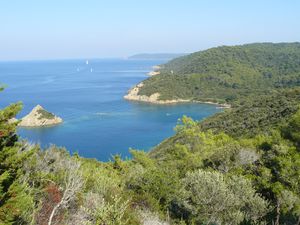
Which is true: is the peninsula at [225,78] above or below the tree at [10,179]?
below

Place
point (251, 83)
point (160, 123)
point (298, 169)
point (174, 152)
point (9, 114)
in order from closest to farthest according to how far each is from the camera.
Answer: point (9, 114)
point (298, 169)
point (174, 152)
point (160, 123)
point (251, 83)

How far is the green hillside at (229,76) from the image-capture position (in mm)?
129750

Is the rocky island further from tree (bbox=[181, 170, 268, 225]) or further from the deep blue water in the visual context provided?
tree (bbox=[181, 170, 268, 225])

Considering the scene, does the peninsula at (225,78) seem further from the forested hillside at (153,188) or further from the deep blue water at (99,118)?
the forested hillside at (153,188)

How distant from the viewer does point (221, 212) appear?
14.8m

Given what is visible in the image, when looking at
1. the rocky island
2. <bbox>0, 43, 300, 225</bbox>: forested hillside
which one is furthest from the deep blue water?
<bbox>0, 43, 300, 225</bbox>: forested hillside

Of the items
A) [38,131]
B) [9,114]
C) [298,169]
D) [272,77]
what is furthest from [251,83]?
[9,114]

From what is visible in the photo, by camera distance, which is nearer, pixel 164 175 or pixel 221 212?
pixel 221 212

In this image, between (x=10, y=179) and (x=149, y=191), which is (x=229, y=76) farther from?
(x=10, y=179)

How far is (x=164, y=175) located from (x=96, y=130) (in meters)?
65.6

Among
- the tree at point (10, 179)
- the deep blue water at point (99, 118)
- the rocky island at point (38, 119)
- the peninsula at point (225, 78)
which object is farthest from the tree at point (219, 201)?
the peninsula at point (225, 78)

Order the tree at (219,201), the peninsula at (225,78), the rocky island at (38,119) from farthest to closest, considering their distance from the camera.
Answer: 1. the peninsula at (225,78)
2. the rocky island at (38,119)
3. the tree at (219,201)

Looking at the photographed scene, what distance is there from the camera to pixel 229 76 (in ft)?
504

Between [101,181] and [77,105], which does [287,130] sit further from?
[77,105]
